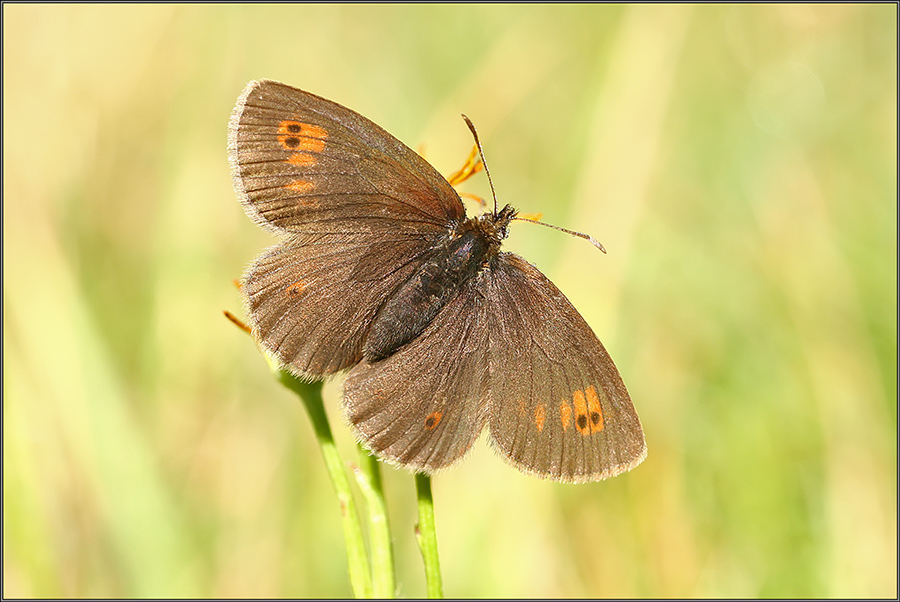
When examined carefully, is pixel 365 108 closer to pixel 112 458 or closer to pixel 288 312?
pixel 112 458

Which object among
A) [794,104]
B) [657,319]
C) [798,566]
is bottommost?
[798,566]

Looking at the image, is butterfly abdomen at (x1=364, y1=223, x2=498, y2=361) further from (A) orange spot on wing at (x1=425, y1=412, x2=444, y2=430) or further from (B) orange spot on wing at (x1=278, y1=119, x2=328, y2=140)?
(B) orange spot on wing at (x1=278, y1=119, x2=328, y2=140)

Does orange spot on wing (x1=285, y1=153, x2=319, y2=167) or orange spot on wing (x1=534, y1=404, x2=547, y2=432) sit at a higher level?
orange spot on wing (x1=285, y1=153, x2=319, y2=167)

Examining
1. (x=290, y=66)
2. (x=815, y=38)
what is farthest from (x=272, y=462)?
(x=815, y=38)

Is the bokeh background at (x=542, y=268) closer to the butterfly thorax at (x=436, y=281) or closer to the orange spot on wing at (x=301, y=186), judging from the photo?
the butterfly thorax at (x=436, y=281)

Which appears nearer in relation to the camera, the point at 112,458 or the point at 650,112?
the point at 112,458

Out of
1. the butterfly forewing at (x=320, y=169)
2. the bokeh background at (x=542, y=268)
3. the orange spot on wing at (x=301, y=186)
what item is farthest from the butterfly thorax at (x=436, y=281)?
the bokeh background at (x=542, y=268)

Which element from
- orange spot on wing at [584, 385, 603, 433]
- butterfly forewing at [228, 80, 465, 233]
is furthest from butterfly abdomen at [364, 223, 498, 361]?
orange spot on wing at [584, 385, 603, 433]

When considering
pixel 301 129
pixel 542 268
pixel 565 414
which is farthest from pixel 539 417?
pixel 542 268
